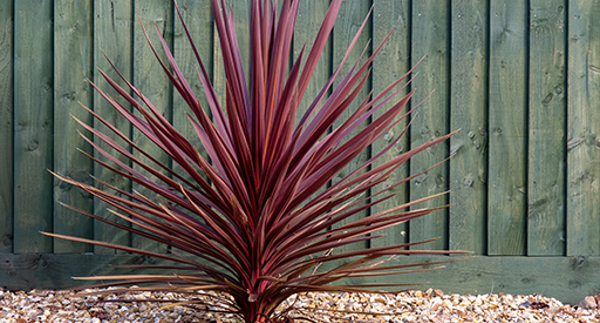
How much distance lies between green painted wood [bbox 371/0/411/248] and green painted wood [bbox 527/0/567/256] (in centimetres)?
64

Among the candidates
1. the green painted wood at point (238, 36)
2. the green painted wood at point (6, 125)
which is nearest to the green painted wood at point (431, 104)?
the green painted wood at point (238, 36)

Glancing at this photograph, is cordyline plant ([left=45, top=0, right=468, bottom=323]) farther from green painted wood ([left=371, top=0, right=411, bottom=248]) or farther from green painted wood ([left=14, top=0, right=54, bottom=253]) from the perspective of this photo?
green painted wood ([left=14, top=0, right=54, bottom=253])

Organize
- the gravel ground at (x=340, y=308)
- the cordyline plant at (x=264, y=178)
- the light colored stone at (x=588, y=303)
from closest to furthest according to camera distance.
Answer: the cordyline plant at (x=264, y=178) < the gravel ground at (x=340, y=308) < the light colored stone at (x=588, y=303)

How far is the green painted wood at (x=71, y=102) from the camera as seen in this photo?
188 centimetres

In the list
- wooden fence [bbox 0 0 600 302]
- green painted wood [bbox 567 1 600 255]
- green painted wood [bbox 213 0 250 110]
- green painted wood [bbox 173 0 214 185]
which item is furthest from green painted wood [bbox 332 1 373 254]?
green painted wood [bbox 567 1 600 255]

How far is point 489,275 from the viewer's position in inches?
74.7

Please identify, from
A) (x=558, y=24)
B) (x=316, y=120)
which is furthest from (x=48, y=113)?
(x=558, y=24)

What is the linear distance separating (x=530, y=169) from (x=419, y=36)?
89 cm

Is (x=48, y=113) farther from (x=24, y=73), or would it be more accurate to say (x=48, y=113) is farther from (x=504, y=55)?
(x=504, y=55)

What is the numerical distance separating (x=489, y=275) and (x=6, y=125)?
259 centimetres

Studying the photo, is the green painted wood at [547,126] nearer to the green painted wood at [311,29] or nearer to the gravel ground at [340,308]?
the gravel ground at [340,308]

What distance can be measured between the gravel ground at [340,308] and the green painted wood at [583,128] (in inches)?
14.2

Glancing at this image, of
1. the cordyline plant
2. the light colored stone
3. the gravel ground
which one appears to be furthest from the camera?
the light colored stone

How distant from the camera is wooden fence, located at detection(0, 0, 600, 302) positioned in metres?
1.88
